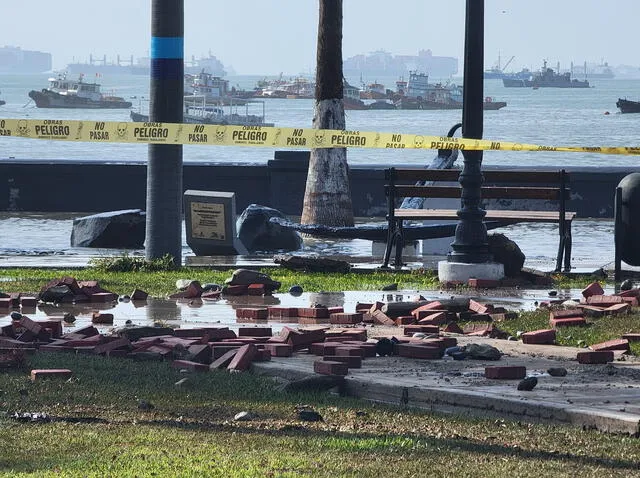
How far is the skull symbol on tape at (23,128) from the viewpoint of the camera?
17.0 m

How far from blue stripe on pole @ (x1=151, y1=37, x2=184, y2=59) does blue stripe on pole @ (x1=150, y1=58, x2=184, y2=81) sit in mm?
51

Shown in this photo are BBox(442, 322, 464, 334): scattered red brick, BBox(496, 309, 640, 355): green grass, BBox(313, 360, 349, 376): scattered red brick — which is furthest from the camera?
BBox(442, 322, 464, 334): scattered red brick

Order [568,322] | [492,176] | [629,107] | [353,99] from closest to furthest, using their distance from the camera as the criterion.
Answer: [568,322] → [492,176] → [629,107] → [353,99]

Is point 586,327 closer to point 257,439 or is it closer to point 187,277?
point 257,439

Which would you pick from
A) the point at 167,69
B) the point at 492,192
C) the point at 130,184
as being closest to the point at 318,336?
the point at 167,69

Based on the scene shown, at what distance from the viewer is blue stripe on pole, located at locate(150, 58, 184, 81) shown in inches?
647

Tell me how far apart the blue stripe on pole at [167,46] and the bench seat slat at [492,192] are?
2.94 meters

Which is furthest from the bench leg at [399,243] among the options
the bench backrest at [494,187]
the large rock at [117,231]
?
the large rock at [117,231]

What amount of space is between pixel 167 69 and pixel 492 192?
3.75m

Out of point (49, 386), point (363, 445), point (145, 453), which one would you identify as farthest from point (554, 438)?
point (49, 386)

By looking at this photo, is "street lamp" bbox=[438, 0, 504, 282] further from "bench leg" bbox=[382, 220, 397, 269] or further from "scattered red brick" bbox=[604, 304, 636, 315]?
"scattered red brick" bbox=[604, 304, 636, 315]

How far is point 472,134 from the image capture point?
15.5m

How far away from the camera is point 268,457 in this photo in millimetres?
7172

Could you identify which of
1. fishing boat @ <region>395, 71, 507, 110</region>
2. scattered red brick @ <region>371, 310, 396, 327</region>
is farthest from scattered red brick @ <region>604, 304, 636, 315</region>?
fishing boat @ <region>395, 71, 507, 110</region>
